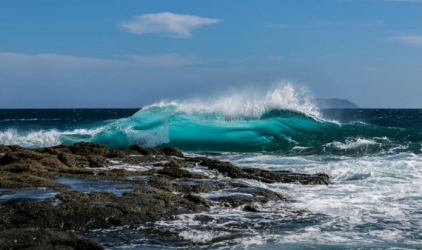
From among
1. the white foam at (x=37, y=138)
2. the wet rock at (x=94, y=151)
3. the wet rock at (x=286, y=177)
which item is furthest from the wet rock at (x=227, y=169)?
the white foam at (x=37, y=138)

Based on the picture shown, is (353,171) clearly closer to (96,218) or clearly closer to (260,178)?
(260,178)

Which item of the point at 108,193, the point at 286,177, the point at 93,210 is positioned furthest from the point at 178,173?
the point at 93,210

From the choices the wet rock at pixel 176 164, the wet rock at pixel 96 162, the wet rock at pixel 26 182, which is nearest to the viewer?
the wet rock at pixel 26 182

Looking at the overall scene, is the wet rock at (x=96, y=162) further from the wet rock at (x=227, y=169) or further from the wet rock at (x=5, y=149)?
the wet rock at (x=5, y=149)

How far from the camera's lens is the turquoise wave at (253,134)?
84.2 ft

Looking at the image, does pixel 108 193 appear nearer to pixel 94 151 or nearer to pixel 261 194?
pixel 261 194

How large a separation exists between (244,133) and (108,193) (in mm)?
20224

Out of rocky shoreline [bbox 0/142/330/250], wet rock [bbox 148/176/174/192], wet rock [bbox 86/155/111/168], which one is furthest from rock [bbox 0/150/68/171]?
wet rock [bbox 148/176/174/192]

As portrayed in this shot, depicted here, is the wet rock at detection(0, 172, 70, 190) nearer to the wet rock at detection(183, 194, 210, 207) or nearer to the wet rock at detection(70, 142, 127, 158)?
the wet rock at detection(183, 194, 210, 207)

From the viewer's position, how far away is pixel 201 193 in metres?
11.2

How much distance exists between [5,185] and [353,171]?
9969 millimetres

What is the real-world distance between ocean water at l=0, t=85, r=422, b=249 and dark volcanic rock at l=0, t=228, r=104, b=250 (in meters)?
1.67

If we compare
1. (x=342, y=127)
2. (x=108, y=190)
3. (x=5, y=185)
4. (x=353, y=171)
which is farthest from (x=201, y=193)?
(x=342, y=127)

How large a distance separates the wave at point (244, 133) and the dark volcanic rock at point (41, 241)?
61.6 ft
